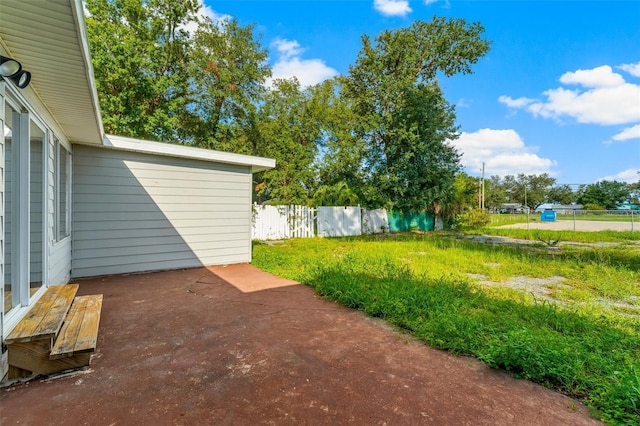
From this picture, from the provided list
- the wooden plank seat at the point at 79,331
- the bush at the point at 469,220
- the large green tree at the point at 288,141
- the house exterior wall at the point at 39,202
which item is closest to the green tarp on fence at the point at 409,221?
the bush at the point at 469,220

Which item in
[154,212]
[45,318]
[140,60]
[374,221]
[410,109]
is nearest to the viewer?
[45,318]

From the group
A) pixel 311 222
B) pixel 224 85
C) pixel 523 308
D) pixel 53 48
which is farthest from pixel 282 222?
pixel 53 48

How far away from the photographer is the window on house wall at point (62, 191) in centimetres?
360

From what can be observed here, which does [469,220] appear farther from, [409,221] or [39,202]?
[39,202]

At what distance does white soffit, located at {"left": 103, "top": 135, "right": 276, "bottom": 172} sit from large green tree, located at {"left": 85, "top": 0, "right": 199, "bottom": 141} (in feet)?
24.1

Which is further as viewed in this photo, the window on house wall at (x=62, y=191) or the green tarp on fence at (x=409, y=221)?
the green tarp on fence at (x=409, y=221)

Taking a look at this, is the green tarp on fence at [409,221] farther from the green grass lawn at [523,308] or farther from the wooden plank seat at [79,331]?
the wooden plank seat at [79,331]

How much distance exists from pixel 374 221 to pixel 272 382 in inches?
467

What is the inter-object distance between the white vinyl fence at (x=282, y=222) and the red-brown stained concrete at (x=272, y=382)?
21.1 ft

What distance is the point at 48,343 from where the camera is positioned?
1916 mm

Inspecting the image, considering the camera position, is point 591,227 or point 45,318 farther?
point 591,227

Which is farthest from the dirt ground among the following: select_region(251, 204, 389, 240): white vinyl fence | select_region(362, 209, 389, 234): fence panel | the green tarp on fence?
select_region(251, 204, 389, 240): white vinyl fence

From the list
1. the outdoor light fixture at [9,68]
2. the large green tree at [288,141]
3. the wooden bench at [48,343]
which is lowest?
the wooden bench at [48,343]

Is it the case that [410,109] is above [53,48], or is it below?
above
